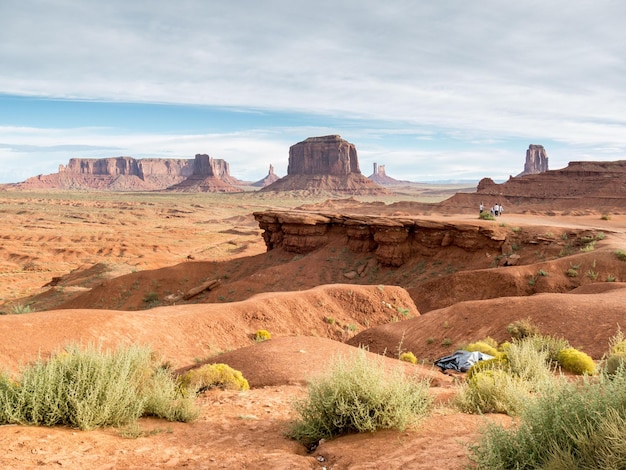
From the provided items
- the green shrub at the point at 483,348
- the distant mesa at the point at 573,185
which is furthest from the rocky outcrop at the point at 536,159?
the green shrub at the point at 483,348

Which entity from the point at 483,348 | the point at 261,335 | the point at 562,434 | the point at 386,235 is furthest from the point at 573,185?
the point at 562,434

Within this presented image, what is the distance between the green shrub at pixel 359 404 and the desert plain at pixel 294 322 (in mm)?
187

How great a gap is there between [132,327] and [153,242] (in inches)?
1589

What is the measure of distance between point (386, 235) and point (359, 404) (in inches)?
884

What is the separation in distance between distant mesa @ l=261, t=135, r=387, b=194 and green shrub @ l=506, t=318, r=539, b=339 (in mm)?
137551

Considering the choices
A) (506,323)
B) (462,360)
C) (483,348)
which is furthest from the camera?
(506,323)

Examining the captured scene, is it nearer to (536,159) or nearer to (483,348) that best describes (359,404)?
(483,348)

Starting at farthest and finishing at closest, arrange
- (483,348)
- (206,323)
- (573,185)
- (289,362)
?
(573,185) < (206,323) < (483,348) < (289,362)

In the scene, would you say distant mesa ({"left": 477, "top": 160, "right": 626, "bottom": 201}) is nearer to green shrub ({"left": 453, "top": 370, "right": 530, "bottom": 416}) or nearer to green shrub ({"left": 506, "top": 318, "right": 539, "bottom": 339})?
green shrub ({"left": 506, "top": 318, "right": 539, "bottom": 339})

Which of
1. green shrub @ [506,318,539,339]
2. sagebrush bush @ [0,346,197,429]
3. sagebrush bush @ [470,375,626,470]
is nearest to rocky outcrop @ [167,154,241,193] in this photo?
green shrub @ [506,318,539,339]

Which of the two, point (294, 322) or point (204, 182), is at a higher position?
point (204, 182)

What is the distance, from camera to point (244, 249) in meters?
46.5

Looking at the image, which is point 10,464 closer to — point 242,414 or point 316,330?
point 242,414

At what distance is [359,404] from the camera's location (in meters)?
5.47
